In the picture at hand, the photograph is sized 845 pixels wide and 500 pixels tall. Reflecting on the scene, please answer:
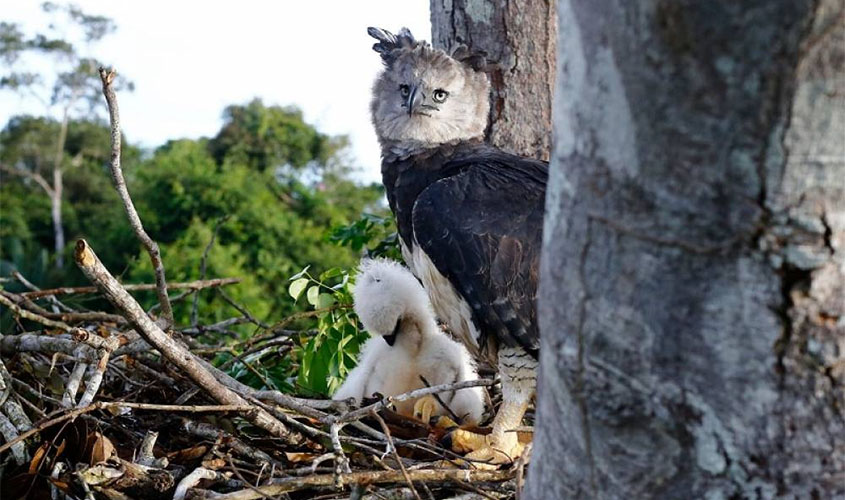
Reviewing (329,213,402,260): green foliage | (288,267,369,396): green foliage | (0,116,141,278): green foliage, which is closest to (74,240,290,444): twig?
(288,267,369,396): green foliage

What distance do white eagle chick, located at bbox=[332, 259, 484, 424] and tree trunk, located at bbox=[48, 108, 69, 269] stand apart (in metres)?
19.3

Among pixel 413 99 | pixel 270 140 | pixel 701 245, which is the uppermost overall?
pixel 270 140

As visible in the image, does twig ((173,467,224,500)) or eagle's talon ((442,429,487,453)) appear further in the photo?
eagle's talon ((442,429,487,453))

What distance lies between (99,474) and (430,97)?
2128 millimetres

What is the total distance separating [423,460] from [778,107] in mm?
2110

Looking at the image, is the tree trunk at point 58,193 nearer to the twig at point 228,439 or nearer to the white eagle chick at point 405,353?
the white eagle chick at point 405,353

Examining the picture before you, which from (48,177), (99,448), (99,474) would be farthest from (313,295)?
(48,177)

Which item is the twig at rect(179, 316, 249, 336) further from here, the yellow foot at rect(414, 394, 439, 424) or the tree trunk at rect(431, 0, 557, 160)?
the tree trunk at rect(431, 0, 557, 160)

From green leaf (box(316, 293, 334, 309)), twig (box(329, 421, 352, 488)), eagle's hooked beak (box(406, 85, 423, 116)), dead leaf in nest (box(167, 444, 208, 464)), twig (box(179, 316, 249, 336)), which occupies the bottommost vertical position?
dead leaf in nest (box(167, 444, 208, 464))

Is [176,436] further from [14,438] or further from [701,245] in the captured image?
[701,245]

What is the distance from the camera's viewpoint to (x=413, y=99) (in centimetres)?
411

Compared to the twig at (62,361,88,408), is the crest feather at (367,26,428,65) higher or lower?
higher

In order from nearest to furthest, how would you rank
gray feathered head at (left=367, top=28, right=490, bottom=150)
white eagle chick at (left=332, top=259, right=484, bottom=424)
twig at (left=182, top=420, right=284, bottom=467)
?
twig at (left=182, top=420, right=284, bottom=467), white eagle chick at (left=332, top=259, right=484, bottom=424), gray feathered head at (left=367, top=28, right=490, bottom=150)

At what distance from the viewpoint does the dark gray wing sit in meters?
3.31
